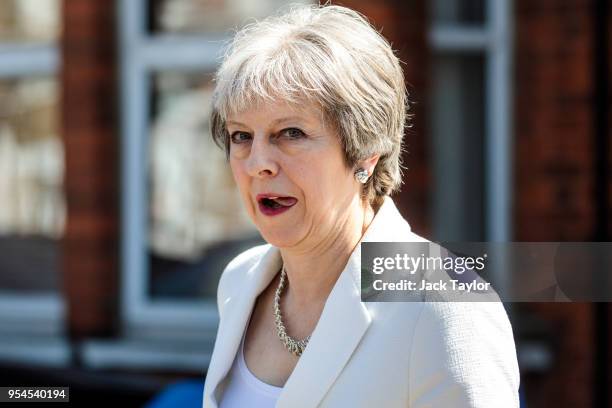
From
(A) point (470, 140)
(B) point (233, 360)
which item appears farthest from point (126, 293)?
(B) point (233, 360)

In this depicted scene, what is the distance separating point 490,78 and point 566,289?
2.73 metres

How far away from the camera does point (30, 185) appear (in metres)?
5.30

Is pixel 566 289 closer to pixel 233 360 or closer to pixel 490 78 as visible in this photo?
pixel 233 360

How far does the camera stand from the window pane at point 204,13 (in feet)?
15.7

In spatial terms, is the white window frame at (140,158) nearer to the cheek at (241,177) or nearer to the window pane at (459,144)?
the window pane at (459,144)

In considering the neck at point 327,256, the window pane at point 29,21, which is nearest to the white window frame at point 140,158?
the window pane at point 29,21

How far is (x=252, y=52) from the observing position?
1.97 meters

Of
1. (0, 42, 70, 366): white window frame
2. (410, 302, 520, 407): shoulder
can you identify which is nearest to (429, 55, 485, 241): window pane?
(0, 42, 70, 366): white window frame

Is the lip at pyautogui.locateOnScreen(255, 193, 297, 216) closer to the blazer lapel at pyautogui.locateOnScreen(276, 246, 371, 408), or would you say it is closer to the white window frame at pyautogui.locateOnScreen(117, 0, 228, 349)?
the blazer lapel at pyautogui.locateOnScreen(276, 246, 371, 408)

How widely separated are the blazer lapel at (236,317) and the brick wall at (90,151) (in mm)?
2620

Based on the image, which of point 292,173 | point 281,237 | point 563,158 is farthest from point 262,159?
point 563,158

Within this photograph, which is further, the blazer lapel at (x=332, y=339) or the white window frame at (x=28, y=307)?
the white window frame at (x=28, y=307)

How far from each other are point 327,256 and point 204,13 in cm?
309

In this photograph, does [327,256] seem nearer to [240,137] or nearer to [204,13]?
[240,137]
